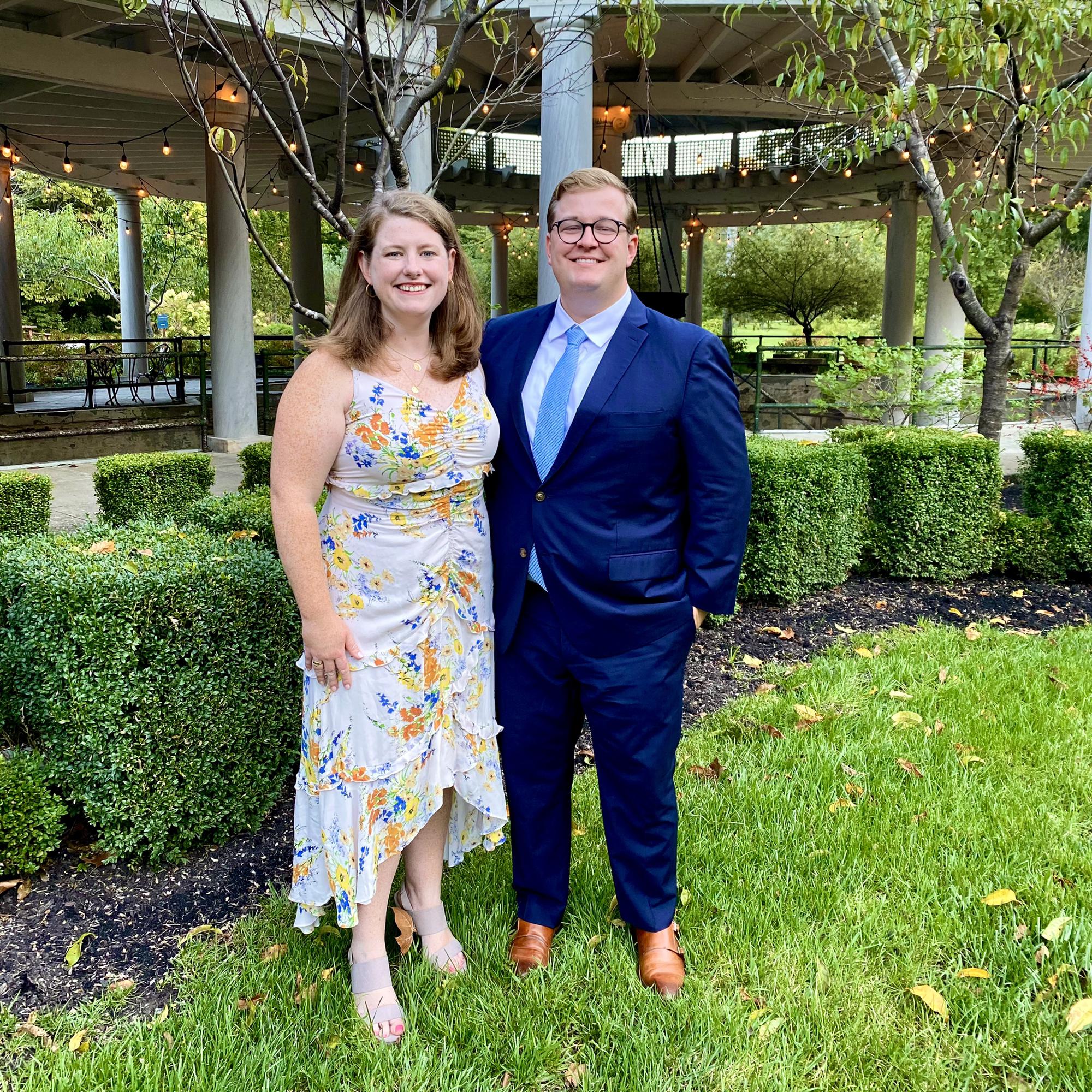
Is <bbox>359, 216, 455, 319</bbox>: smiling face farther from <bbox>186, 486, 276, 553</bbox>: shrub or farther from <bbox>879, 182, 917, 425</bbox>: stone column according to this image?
<bbox>879, 182, 917, 425</bbox>: stone column

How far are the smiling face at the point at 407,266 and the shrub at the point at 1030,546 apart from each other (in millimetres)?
5241

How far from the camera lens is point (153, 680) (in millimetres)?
2936

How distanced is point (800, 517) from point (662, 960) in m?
3.61

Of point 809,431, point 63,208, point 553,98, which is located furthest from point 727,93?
point 63,208

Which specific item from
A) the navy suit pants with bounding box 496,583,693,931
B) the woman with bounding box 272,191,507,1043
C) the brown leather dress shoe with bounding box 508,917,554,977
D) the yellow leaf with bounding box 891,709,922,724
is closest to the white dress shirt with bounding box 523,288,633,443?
the woman with bounding box 272,191,507,1043

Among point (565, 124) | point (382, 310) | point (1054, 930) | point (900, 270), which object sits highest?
point (565, 124)

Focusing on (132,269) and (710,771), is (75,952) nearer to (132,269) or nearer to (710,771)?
(710,771)

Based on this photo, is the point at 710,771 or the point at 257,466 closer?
the point at 710,771

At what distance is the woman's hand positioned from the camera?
216 centimetres

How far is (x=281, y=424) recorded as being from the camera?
6.90 ft

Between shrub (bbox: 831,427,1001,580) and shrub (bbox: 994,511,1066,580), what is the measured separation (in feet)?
0.44

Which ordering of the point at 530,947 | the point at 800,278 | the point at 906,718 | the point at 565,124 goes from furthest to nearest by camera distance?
the point at 800,278 < the point at 565,124 < the point at 906,718 < the point at 530,947

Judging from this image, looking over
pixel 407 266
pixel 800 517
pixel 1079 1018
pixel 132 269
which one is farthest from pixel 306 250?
pixel 1079 1018

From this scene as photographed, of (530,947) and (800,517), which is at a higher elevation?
(800,517)
